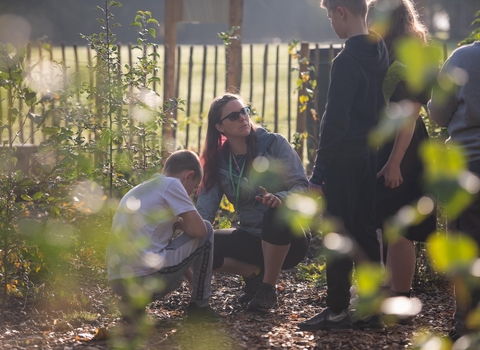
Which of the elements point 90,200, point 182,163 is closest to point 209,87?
point 90,200

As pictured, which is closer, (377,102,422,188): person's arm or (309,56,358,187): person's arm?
(309,56,358,187): person's arm

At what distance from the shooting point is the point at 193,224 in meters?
3.22

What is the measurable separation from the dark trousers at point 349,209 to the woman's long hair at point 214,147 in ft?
2.80

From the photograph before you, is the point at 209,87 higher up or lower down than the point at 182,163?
lower down

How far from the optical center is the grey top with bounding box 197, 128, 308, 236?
149 inches

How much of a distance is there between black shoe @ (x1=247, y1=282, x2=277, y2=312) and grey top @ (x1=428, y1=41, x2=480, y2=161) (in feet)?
4.91

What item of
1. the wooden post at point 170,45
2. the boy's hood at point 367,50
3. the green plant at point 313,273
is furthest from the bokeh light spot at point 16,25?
the boy's hood at point 367,50

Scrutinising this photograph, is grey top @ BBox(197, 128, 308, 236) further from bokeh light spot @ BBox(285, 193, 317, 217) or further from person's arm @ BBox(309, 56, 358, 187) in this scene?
bokeh light spot @ BBox(285, 193, 317, 217)

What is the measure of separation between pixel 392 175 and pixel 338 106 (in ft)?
1.52

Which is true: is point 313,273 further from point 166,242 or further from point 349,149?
point 349,149

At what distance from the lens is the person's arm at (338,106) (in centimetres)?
293

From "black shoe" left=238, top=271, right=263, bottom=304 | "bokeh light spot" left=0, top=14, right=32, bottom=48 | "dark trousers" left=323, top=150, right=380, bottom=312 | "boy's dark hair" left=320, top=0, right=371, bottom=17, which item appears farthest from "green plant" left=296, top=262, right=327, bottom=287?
"bokeh light spot" left=0, top=14, right=32, bottom=48

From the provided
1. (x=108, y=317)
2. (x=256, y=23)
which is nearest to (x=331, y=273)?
(x=108, y=317)

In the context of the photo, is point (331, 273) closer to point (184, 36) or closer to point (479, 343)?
point (479, 343)
